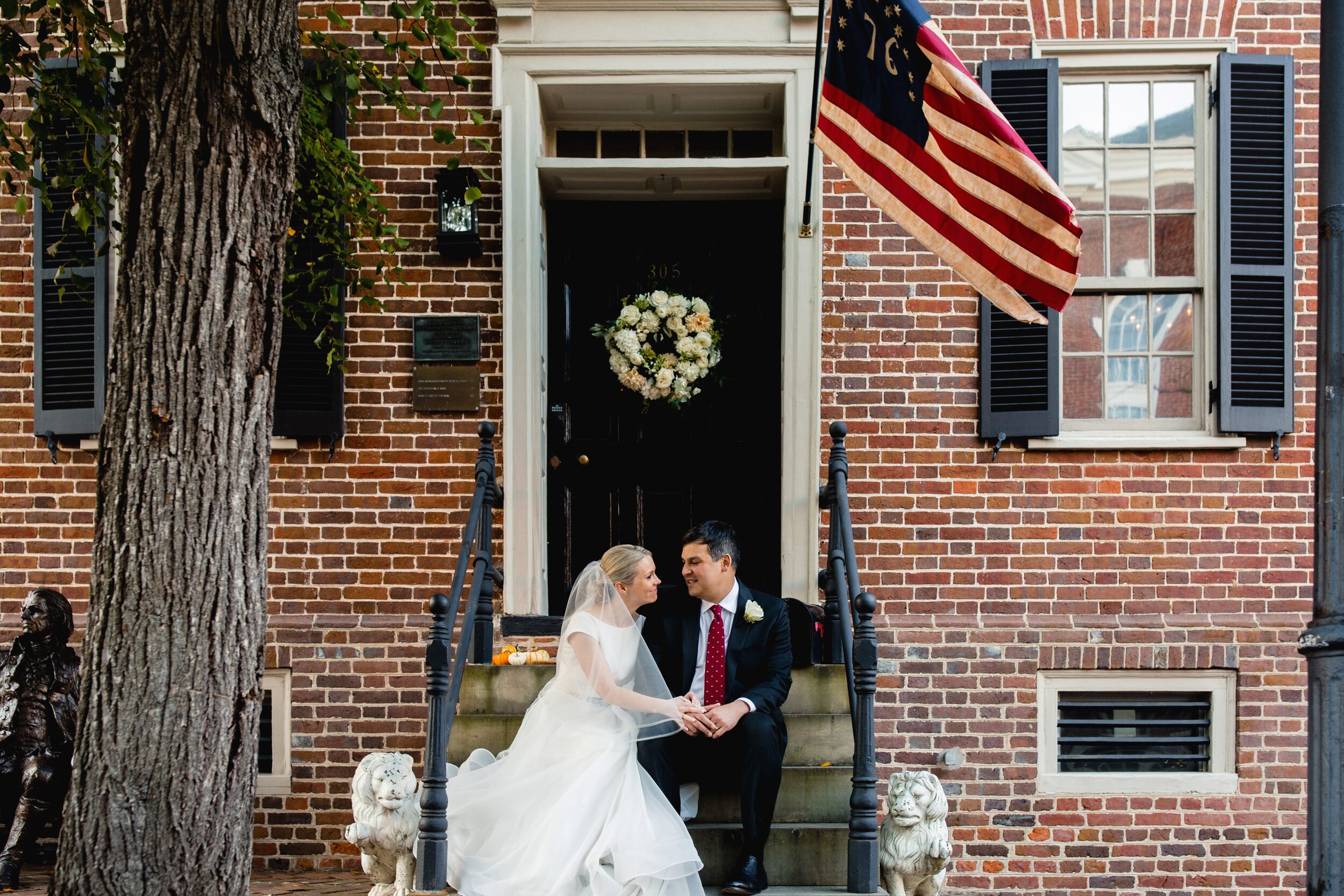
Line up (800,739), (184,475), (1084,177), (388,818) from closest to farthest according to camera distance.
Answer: (184,475), (388,818), (800,739), (1084,177)

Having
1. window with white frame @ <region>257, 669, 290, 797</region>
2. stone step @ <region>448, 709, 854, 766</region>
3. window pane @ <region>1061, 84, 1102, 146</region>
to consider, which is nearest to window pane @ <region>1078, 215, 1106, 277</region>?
window pane @ <region>1061, 84, 1102, 146</region>

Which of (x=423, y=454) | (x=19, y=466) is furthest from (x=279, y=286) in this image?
(x=19, y=466)

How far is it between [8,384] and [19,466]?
1.52 ft

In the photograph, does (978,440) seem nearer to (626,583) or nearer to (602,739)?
(626,583)

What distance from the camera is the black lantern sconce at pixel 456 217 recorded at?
6.79 m

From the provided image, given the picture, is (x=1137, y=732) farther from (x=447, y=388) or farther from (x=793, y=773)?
(x=447, y=388)

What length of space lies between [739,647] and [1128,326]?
3030 mm

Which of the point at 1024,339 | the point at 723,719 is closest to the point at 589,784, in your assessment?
the point at 723,719

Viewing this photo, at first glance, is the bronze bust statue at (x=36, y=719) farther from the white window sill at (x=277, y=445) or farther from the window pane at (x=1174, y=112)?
the window pane at (x=1174, y=112)

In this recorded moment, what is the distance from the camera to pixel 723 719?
5184mm

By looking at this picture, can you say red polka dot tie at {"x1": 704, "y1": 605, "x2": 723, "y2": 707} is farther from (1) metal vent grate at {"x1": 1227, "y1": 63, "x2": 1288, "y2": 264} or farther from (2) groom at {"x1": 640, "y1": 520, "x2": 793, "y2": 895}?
(1) metal vent grate at {"x1": 1227, "y1": 63, "x2": 1288, "y2": 264}

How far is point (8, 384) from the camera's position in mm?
6965

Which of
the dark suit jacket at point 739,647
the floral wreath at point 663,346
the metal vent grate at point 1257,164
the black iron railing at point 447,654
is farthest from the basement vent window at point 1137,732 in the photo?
the black iron railing at point 447,654

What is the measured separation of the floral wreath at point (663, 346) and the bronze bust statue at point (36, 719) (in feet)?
10.4
